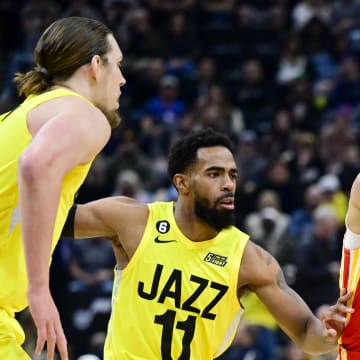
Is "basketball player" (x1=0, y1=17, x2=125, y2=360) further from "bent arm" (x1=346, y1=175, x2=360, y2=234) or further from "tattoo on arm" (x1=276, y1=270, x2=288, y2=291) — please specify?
"tattoo on arm" (x1=276, y1=270, x2=288, y2=291)

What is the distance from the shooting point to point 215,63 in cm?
1530

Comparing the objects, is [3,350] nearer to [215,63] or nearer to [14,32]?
[215,63]

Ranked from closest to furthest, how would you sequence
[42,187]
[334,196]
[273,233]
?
[42,187] → [273,233] → [334,196]

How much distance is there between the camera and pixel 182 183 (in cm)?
545

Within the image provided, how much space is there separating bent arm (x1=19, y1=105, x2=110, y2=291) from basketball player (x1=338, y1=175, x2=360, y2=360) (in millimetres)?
1838

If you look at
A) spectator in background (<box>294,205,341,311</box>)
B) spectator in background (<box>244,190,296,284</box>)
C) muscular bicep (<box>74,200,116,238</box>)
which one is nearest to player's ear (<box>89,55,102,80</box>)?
muscular bicep (<box>74,200,116,238</box>)

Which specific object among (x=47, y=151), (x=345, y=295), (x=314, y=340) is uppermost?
(x=47, y=151)

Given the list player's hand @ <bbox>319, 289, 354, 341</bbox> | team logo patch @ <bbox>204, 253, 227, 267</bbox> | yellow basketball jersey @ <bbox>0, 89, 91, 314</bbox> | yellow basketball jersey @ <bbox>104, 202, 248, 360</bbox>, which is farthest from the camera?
team logo patch @ <bbox>204, 253, 227, 267</bbox>

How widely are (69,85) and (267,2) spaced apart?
1292 centimetres

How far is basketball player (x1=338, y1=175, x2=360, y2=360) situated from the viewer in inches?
186

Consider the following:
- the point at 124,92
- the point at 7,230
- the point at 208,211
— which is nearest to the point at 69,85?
the point at 7,230

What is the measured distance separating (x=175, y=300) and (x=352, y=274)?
36.2 inches

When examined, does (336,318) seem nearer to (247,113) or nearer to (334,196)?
(334,196)

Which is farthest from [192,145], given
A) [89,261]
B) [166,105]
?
[166,105]
